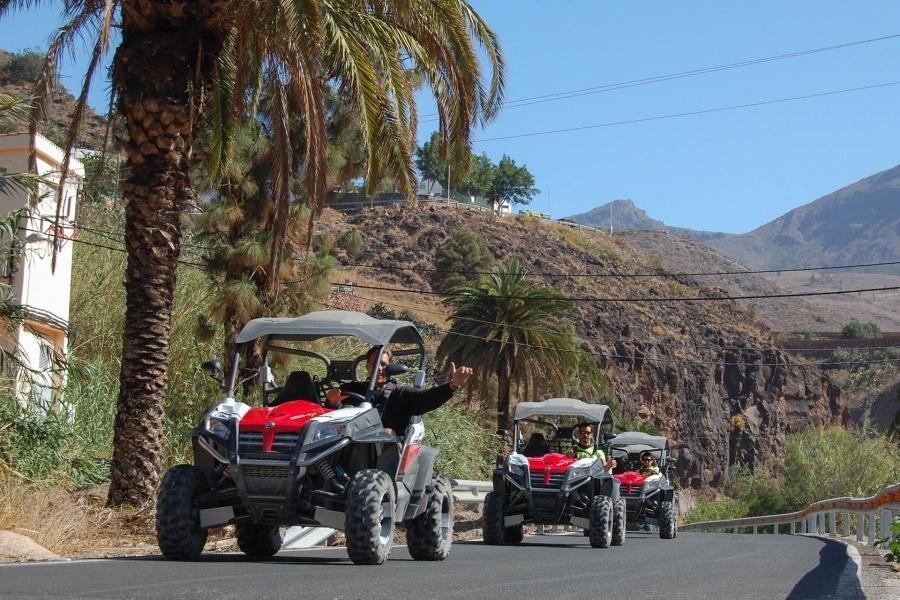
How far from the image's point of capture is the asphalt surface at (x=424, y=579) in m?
7.78

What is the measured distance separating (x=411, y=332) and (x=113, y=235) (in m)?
20.6

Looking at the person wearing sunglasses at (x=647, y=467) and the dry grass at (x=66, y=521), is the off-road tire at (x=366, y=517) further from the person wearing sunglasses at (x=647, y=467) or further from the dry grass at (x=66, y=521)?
the person wearing sunglasses at (x=647, y=467)

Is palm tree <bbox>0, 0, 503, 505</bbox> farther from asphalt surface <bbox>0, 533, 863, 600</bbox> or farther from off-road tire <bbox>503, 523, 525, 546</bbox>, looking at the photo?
off-road tire <bbox>503, 523, 525, 546</bbox>

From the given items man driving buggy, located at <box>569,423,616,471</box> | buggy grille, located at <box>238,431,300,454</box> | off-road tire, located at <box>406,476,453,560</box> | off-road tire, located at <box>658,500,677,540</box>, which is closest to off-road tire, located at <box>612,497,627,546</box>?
man driving buggy, located at <box>569,423,616,471</box>

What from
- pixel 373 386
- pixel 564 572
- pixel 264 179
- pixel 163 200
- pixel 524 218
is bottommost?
pixel 564 572

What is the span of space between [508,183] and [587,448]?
110m

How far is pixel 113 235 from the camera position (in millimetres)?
31125

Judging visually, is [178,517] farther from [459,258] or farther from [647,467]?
[459,258]

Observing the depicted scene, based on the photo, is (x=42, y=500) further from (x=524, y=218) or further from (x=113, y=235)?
(x=524, y=218)

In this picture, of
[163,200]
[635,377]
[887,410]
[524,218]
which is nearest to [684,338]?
[635,377]

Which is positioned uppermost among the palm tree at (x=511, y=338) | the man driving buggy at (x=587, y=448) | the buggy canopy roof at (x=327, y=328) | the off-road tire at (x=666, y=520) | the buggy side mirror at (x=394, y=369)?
the palm tree at (x=511, y=338)

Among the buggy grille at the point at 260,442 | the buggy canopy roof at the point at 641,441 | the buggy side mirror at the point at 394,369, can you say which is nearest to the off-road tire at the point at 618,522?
the buggy side mirror at the point at 394,369

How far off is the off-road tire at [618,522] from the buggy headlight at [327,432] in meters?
8.68

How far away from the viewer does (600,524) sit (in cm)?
1742
